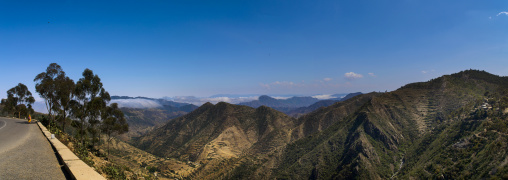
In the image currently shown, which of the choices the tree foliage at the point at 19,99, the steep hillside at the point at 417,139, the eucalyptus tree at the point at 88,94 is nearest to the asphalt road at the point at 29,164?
the eucalyptus tree at the point at 88,94

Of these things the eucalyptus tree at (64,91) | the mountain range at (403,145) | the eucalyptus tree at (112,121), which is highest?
the eucalyptus tree at (64,91)

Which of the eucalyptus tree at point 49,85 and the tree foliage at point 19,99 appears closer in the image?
the eucalyptus tree at point 49,85

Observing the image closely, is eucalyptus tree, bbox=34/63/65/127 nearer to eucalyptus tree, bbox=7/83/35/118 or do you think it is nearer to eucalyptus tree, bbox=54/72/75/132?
eucalyptus tree, bbox=54/72/75/132

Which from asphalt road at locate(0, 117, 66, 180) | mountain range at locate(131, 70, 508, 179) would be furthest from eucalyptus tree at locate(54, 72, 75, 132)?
mountain range at locate(131, 70, 508, 179)

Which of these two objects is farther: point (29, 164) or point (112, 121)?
point (112, 121)

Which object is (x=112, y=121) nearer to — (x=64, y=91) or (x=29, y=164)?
(x=64, y=91)

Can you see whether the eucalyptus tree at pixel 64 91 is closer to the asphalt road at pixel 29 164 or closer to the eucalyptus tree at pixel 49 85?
the eucalyptus tree at pixel 49 85

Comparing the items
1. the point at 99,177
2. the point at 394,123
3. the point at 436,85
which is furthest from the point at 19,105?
the point at 436,85

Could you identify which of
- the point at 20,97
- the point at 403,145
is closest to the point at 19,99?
the point at 20,97
